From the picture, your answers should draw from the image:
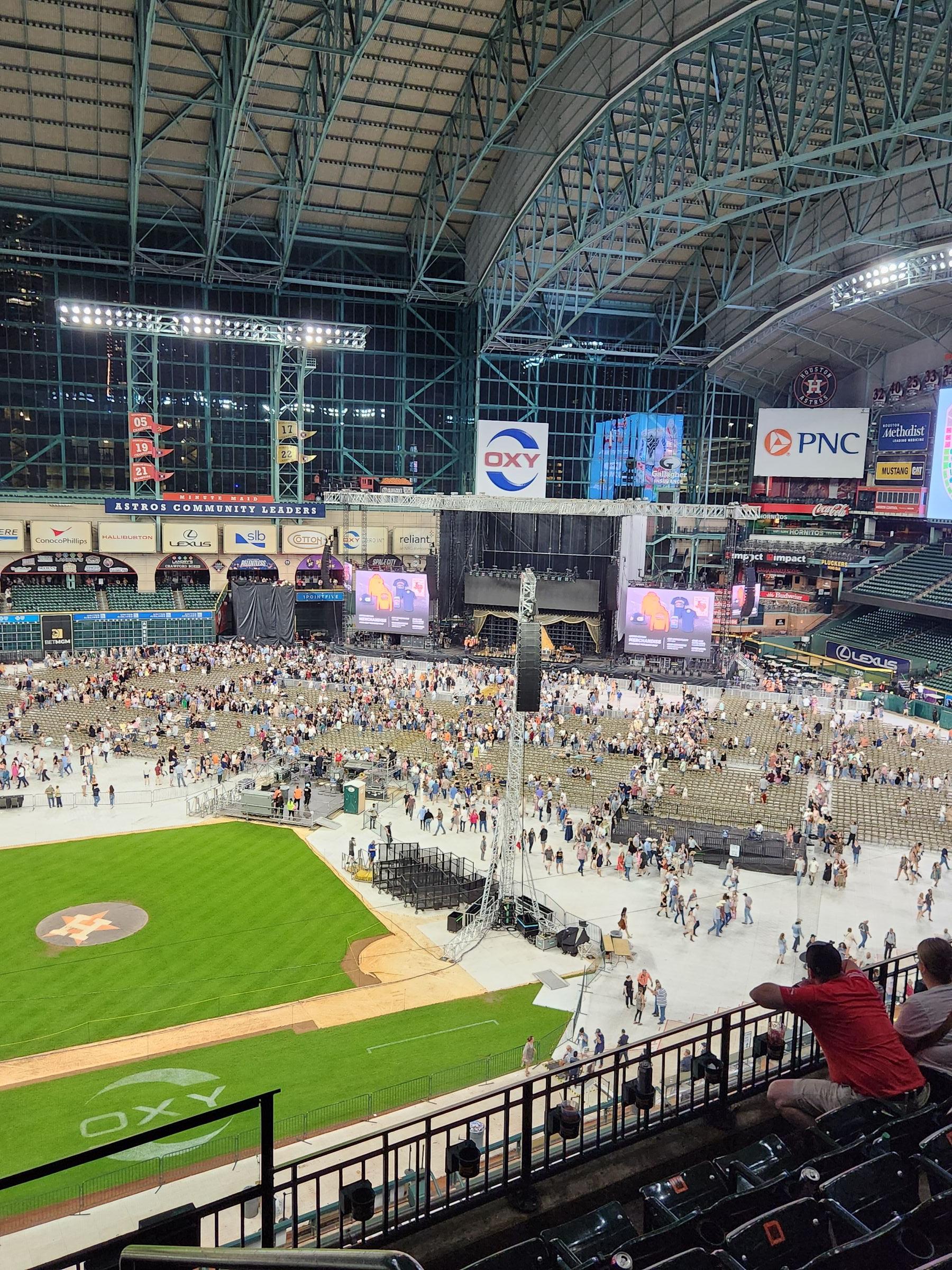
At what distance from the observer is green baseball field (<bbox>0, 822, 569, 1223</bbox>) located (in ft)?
54.2

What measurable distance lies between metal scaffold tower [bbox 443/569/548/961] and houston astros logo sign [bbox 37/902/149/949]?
334 inches

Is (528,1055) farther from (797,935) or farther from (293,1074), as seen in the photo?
(797,935)

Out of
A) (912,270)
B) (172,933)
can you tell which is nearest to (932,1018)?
(172,933)

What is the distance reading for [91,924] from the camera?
24359 millimetres

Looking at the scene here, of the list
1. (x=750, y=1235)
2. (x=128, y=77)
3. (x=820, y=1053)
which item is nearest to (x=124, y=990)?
(x=820, y=1053)

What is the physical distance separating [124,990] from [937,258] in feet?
157

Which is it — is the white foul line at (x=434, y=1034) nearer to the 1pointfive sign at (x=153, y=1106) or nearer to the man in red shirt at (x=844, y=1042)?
the 1pointfive sign at (x=153, y=1106)

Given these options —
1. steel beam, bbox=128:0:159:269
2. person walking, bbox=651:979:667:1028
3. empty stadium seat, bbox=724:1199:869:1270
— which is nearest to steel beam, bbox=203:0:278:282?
steel beam, bbox=128:0:159:269

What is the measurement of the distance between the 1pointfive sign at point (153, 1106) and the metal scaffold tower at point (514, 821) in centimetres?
711

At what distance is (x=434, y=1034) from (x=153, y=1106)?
18.9 ft

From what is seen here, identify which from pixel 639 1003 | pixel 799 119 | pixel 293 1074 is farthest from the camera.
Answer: pixel 799 119

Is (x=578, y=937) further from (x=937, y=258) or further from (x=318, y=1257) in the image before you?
(x=937, y=258)

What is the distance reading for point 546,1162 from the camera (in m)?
6.51

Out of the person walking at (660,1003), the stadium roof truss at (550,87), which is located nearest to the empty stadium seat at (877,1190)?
the person walking at (660,1003)
